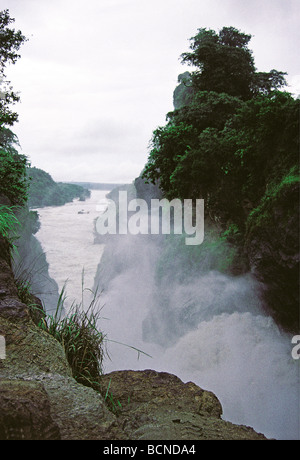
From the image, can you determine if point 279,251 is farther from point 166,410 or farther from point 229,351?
point 166,410

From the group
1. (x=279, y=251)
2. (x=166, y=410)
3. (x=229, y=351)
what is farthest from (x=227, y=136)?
(x=166, y=410)

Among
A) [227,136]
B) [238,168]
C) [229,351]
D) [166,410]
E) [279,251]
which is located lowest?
[229,351]

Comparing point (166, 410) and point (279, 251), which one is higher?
point (279, 251)

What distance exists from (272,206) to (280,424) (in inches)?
215

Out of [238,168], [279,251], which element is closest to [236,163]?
[238,168]

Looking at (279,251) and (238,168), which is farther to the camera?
(238,168)

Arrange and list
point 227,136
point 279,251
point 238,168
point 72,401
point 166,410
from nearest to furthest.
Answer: point 72,401
point 166,410
point 279,251
point 238,168
point 227,136

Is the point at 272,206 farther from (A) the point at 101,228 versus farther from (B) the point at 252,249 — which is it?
(A) the point at 101,228

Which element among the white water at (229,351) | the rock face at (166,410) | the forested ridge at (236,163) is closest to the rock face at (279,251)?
the forested ridge at (236,163)

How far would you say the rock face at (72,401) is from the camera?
2264 millimetres

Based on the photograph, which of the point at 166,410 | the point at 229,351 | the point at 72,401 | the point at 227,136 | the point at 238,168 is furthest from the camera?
the point at 227,136

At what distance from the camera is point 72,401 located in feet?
9.55

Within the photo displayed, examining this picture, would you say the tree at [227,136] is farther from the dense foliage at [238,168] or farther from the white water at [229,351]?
the white water at [229,351]

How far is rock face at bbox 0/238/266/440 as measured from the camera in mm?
2264
